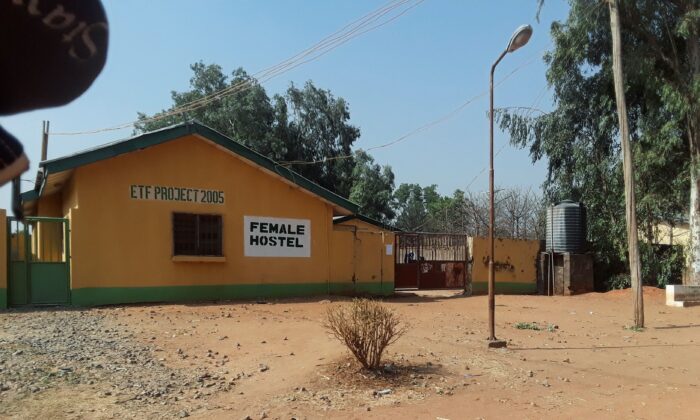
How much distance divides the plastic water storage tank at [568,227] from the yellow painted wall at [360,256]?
6.78 meters

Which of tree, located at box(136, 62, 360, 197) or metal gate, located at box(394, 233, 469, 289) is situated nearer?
metal gate, located at box(394, 233, 469, 289)

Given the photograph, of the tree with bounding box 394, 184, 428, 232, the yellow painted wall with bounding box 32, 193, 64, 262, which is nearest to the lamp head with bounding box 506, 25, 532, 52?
the yellow painted wall with bounding box 32, 193, 64, 262

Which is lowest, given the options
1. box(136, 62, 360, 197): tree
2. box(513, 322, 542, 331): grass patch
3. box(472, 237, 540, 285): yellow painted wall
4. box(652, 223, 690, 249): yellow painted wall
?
box(513, 322, 542, 331): grass patch

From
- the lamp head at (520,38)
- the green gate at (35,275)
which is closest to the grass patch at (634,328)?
the lamp head at (520,38)

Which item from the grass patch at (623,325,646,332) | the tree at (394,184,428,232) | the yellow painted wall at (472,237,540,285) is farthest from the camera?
the tree at (394,184,428,232)

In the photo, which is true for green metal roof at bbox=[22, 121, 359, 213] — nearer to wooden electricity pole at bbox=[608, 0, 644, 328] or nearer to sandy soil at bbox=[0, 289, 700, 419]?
sandy soil at bbox=[0, 289, 700, 419]

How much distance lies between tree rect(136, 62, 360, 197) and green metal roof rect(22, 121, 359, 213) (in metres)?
14.7

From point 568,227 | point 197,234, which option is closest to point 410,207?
point 568,227

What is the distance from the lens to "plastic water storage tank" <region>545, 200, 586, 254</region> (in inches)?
812

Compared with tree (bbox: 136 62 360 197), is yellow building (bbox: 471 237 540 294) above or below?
below

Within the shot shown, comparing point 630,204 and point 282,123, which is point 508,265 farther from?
point 282,123

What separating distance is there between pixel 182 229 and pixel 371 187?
1887 centimetres

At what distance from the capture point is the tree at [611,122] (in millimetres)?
18141

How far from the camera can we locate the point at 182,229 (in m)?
14.3
